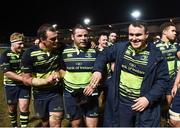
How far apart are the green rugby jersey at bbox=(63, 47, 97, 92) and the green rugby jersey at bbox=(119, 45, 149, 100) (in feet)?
3.40

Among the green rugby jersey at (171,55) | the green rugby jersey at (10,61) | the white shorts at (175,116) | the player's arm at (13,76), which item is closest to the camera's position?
the white shorts at (175,116)

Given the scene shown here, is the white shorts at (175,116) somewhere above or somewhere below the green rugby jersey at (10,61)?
below

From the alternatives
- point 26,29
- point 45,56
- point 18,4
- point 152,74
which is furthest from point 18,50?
point 18,4

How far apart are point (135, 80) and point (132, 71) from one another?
5.2 inches

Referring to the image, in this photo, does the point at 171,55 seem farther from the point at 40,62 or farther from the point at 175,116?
the point at 40,62

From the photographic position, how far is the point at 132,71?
17.3 feet

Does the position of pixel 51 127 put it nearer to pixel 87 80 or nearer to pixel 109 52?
pixel 87 80

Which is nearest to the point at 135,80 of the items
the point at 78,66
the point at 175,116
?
the point at 175,116

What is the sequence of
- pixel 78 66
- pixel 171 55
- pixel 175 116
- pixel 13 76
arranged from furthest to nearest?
pixel 13 76
pixel 171 55
pixel 78 66
pixel 175 116

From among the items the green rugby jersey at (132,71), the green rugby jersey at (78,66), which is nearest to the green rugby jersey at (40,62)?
the green rugby jersey at (78,66)

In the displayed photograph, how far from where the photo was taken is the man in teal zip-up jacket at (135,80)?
5102 mm

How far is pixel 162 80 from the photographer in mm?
5121

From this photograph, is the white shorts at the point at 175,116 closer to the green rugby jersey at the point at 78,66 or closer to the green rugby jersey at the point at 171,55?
the green rugby jersey at the point at 78,66

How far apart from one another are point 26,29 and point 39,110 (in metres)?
37.3
